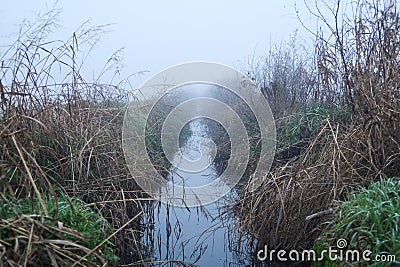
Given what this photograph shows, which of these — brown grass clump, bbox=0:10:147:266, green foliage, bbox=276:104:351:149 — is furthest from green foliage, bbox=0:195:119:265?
green foliage, bbox=276:104:351:149

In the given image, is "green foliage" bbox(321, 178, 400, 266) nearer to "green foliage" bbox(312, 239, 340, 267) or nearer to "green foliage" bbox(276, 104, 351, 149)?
"green foliage" bbox(312, 239, 340, 267)

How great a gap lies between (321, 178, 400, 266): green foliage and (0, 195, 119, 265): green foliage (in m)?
0.99

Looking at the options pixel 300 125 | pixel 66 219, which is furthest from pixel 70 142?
pixel 300 125

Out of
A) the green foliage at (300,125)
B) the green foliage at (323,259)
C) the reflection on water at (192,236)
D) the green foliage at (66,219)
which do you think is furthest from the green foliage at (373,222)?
the green foliage at (300,125)

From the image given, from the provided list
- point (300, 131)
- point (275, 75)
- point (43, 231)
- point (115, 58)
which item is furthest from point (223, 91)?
point (43, 231)

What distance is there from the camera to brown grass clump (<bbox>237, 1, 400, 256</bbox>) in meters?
2.38

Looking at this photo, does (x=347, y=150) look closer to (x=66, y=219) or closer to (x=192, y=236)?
(x=192, y=236)

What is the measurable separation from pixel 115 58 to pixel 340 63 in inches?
62.9

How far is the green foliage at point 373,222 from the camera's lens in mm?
1684

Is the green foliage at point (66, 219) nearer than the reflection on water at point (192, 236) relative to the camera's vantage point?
Yes

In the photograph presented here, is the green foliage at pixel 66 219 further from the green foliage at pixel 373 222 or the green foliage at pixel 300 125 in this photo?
the green foliage at pixel 300 125

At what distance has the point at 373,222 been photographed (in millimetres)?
1767

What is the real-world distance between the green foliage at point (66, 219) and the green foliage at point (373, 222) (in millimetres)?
994

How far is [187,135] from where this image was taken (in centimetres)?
588
